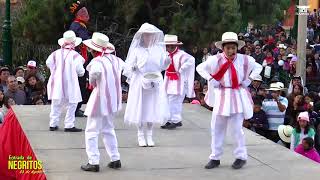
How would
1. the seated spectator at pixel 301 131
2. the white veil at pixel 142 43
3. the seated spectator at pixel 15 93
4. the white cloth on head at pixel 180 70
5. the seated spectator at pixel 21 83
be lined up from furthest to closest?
the seated spectator at pixel 21 83
the seated spectator at pixel 15 93
the white cloth on head at pixel 180 70
the seated spectator at pixel 301 131
the white veil at pixel 142 43

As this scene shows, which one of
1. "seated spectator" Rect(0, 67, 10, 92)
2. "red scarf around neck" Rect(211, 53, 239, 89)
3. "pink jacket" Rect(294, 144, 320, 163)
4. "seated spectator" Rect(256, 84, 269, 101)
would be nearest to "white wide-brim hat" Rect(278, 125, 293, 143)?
"pink jacket" Rect(294, 144, 320, 163)

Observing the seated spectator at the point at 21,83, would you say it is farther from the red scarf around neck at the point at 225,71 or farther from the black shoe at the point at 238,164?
the black shoe at the point at 238,164

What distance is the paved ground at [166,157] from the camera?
7980 mm

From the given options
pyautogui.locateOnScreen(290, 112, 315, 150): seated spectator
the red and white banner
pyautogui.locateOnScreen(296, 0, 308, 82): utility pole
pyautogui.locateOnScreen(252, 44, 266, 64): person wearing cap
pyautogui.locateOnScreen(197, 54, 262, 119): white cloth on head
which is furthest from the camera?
pyautogui.locateOnScreen(252, 44, 266, 64): person wearing cap

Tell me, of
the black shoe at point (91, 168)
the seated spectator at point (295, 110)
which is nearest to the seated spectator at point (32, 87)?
the seated spectator at point (295, 110)

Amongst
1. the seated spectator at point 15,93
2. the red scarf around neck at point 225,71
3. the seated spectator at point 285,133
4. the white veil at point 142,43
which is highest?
the white veil at point 142,43

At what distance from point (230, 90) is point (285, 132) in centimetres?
303

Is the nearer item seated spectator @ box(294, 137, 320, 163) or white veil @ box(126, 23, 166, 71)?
white veil @ box(126, 23, 166, 71)

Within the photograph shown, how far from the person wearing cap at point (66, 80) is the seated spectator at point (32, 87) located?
113 inches

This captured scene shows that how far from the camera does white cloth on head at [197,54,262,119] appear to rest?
8109 mm

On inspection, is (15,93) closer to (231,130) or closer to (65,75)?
(65,75)

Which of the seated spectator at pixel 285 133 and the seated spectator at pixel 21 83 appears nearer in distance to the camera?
the seated spectator at pixel 285 133

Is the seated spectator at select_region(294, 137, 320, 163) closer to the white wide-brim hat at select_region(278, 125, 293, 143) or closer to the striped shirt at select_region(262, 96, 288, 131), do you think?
the white wide-brim hat at select_region(278, 125, 293, 143)

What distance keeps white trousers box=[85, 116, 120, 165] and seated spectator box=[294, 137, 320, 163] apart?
10.5 ft
